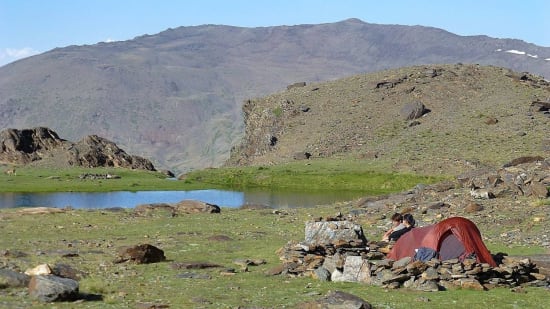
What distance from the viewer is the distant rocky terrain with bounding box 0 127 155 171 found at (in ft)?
443

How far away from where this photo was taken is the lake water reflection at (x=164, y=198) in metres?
79.5

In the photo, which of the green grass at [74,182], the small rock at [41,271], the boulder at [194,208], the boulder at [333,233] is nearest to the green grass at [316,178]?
the green grass at [74,182]

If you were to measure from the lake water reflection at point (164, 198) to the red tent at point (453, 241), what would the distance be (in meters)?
45.5

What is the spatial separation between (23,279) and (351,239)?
14771 mm

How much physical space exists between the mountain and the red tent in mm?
71647

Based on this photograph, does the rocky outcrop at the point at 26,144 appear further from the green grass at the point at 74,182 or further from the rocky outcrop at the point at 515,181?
the rocky outcrop at the point at 515,181

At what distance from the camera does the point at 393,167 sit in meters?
108

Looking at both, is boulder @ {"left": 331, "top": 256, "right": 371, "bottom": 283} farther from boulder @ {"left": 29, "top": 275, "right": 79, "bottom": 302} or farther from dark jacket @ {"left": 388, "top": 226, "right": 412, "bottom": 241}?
boulder @ {"left": 29, "top": 275, "right": 79, "bottom": 302}

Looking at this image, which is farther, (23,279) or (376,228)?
(376,228)

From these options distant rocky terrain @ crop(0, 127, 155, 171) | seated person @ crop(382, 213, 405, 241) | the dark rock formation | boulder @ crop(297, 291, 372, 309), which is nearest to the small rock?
boulder @ crop(297, 291, 372, 309)

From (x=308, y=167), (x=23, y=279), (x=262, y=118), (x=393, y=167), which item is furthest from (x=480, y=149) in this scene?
(x=23, y=279)

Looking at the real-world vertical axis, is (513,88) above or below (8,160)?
above

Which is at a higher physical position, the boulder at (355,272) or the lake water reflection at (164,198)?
the boulder at (355,272)

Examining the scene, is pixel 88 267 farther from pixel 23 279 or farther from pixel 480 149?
pixel 480 149
